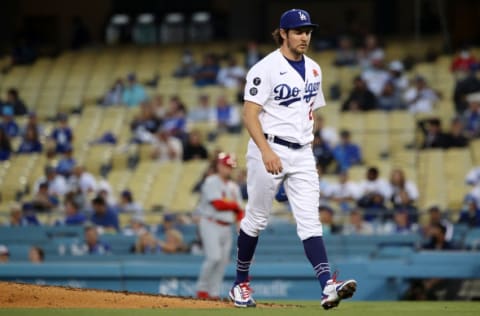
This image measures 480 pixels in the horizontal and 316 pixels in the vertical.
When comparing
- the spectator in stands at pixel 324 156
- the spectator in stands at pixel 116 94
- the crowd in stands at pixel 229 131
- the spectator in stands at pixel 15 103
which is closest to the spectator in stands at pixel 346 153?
the crowd in stands at pixel 229 131

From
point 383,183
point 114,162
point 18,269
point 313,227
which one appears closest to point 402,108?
point 383,183

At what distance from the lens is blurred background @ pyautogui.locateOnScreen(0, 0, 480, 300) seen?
52.9ft

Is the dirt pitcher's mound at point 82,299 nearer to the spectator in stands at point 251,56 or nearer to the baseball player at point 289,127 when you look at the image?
the baseball player at point 289,127

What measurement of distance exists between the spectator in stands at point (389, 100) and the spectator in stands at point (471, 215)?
4.59m

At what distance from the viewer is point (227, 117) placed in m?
21.7

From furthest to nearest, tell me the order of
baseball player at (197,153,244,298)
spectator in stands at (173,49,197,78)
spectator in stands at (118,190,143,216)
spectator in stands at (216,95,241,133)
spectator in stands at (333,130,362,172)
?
spectator in stands at (173,49,197,78), spectator in stands at (216,95,241,133), spectator in stands at (333,130,362,172), spectator in stands at (118,190,143,216), baseball player at (197,153,244,298)

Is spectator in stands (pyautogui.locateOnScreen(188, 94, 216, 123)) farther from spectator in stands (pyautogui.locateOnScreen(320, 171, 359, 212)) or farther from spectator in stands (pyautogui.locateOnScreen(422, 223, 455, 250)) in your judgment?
spectator in stands (pyautogui.locateOnScreen(422, 223, 455, 250))

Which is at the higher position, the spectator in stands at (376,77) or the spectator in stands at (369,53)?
the spectator in stands at (369,53)

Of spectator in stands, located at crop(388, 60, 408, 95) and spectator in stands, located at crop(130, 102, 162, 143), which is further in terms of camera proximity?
spectator in stands, located at crop(130, 102, 162, 143)

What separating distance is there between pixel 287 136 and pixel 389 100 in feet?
39.4

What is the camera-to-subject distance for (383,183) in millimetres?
18328

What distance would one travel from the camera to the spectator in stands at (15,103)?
23391mm

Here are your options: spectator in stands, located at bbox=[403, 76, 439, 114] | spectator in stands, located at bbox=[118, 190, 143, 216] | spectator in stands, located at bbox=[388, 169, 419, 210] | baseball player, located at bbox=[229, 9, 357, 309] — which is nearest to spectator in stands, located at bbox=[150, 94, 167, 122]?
spectator in stands, located at bbox=[118, 190, 143, 216]

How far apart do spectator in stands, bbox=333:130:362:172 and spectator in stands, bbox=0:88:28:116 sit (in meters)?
6.53
